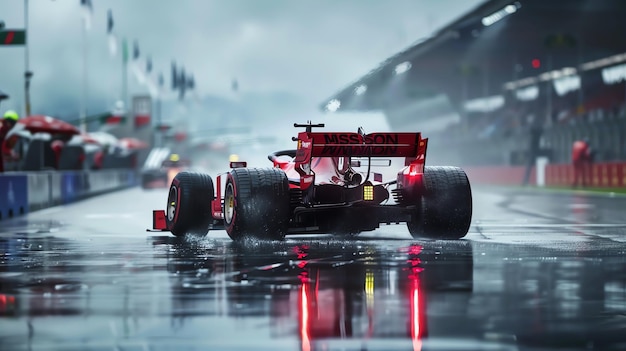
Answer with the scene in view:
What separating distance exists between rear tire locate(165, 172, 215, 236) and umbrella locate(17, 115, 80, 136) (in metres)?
23.6

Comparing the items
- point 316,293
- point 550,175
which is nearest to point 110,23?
point 550,175

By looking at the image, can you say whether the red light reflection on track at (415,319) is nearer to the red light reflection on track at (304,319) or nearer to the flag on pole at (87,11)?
the red light reflection on track at (304,319)

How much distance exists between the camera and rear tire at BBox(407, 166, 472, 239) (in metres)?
15.8

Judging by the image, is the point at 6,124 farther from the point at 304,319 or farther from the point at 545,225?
the point at 304,319

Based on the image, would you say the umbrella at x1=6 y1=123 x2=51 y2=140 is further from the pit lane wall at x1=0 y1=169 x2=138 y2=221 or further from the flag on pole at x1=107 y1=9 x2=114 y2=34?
the flag on pole at x1=107 y1=9 x2=114 y2=34

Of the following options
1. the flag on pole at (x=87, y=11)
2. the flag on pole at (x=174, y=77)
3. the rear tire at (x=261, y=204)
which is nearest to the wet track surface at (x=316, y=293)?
the rear tire at (x=261, y=204)

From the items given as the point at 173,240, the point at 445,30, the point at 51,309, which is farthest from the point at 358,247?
the point at 445,30

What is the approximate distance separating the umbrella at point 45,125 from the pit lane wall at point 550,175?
60.0ft

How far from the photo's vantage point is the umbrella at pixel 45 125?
1573 inches

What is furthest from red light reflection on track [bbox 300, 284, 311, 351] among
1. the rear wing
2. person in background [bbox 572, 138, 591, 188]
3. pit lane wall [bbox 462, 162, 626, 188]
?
person in background [bbox 572, 138, 591, 188]

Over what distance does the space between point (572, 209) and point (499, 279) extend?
1694 centimetres

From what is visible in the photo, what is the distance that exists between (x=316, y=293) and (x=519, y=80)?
76.3 m

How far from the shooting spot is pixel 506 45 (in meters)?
63.2

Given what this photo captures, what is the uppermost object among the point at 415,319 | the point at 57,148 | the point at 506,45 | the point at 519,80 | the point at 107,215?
the point at 519,80
